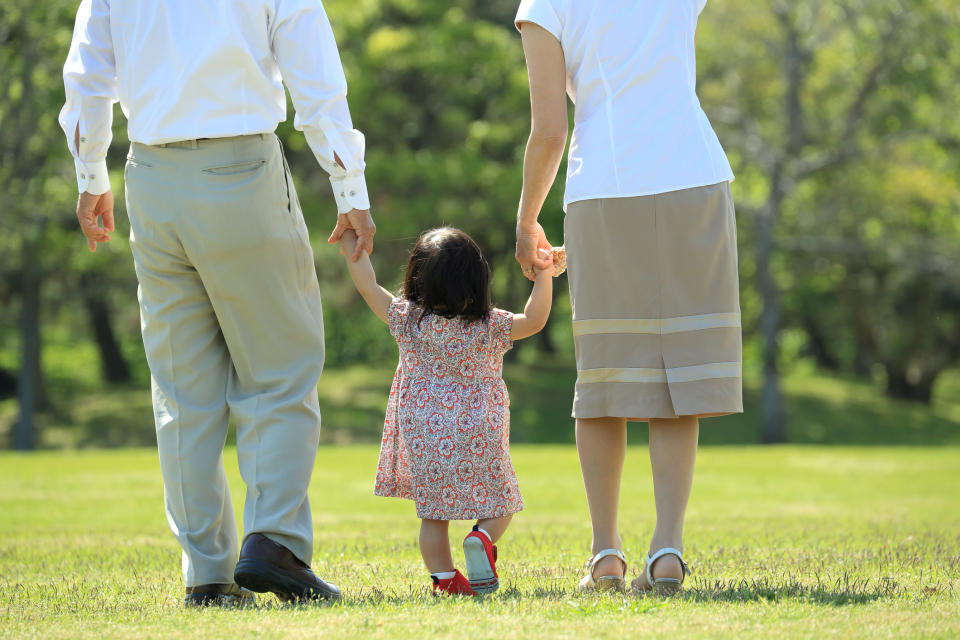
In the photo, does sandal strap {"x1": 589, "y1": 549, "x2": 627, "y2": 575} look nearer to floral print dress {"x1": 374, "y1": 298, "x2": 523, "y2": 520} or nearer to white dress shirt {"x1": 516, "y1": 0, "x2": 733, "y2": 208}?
floral print dress {"x1": 374, "y1": 298, "x2": 523, "y2": 520}

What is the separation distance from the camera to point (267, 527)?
3.71m

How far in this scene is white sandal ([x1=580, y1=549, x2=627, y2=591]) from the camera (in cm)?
387

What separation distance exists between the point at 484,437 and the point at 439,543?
1.29 feet

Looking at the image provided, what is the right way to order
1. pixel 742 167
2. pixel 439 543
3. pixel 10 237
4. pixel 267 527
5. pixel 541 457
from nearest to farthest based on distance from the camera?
pixel 267 527 < pixel 439 543 < pixel 541 457 < pixel 10 237 < pixel 742 167

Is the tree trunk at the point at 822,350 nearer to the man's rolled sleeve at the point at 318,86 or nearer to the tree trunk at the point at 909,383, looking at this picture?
the tree trunk at the point at 909,383

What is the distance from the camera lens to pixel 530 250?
4078 millimetres

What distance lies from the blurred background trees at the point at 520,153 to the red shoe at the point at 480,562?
16.3 meters

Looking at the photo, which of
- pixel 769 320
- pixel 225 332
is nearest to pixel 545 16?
pixel 225 332

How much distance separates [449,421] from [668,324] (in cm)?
82

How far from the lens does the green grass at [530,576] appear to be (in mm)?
3107

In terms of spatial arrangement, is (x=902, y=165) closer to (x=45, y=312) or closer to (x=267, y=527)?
(x=45, y=312)

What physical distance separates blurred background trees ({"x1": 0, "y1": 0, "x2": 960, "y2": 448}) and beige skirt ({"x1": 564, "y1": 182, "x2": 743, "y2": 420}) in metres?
16.2

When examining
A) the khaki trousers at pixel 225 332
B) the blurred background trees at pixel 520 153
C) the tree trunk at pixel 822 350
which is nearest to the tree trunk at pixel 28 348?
the blurred background trees at pixel 520 153

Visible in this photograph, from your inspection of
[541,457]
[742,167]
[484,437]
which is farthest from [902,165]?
[484,437]
